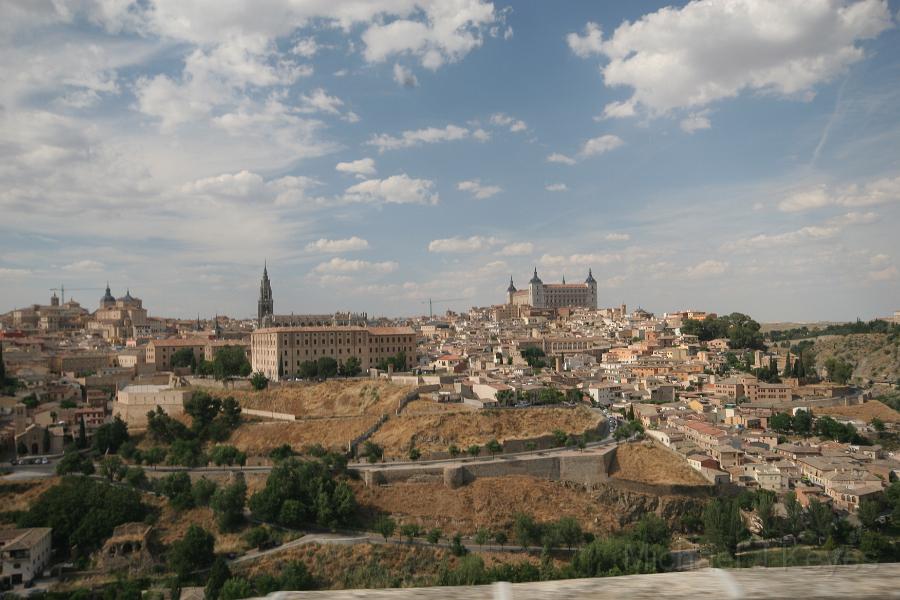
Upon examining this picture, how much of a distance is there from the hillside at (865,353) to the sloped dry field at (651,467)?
30.0 meters

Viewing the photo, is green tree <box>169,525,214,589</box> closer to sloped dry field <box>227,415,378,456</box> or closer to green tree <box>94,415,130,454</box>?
sloped dry field <box>227,415,378,456</box>

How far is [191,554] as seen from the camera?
19.1m

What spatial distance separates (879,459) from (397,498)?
19.8 meters

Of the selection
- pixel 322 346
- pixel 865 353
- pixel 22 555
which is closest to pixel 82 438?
pixel 22 555

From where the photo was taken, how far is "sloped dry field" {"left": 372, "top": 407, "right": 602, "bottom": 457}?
84.9ft

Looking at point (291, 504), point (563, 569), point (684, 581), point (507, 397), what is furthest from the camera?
point (507, 397)

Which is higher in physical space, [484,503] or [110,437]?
[110,437]

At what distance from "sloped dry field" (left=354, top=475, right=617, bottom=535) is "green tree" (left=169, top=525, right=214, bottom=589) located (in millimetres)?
5024

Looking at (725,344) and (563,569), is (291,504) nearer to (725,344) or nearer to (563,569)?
(563,569)

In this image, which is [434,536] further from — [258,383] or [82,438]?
[82,438]

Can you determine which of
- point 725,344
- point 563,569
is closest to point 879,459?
point 563,569

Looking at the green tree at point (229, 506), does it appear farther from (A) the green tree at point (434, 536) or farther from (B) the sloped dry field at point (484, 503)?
Answer: (A) the green tree at point (434, 536)

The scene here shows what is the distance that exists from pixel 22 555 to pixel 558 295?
8025 cm

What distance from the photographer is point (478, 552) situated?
20062 mm
